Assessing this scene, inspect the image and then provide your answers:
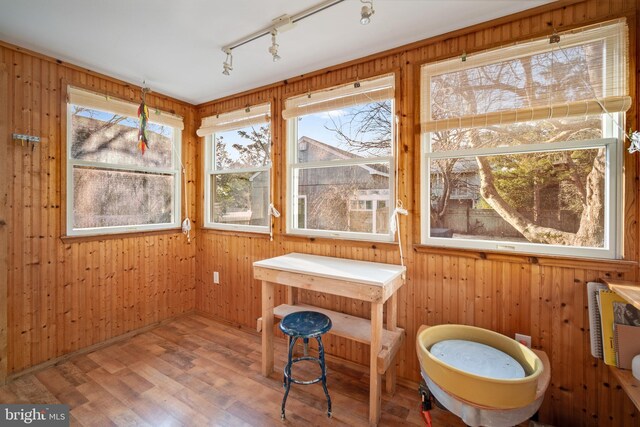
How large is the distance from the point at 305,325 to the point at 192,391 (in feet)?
3.26

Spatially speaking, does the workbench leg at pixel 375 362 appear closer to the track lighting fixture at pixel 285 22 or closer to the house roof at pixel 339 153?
the house roof at pixel 339 153

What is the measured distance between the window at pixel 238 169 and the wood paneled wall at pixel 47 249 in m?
0.82

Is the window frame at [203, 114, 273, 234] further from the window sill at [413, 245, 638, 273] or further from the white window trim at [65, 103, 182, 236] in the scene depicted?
the window sill at [413, 245, 638, 273]

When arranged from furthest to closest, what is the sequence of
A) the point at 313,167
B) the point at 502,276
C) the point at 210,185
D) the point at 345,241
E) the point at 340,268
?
the point at 210,185, the point at 313,167, the point at 345,241, the point at 340,268, the point at 502,276

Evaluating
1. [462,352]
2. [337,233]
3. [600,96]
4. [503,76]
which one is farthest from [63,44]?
[600,96]

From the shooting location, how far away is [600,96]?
60.9 inches

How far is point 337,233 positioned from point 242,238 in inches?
43.9

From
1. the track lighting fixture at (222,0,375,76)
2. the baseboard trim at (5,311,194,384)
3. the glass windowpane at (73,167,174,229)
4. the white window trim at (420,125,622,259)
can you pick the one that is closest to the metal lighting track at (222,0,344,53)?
the track lighting fixture at (222,0,375,76)

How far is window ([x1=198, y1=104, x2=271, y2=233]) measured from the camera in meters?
2.87

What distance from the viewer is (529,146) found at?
1715mm

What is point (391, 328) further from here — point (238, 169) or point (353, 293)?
point (238, 169)

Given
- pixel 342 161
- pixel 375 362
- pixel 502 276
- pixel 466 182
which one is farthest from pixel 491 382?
pixel 342 161

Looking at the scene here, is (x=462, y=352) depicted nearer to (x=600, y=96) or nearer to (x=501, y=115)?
(x=501, y=115)

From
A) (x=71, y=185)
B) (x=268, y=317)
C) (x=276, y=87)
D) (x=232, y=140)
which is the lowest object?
(x=268, y=317)
